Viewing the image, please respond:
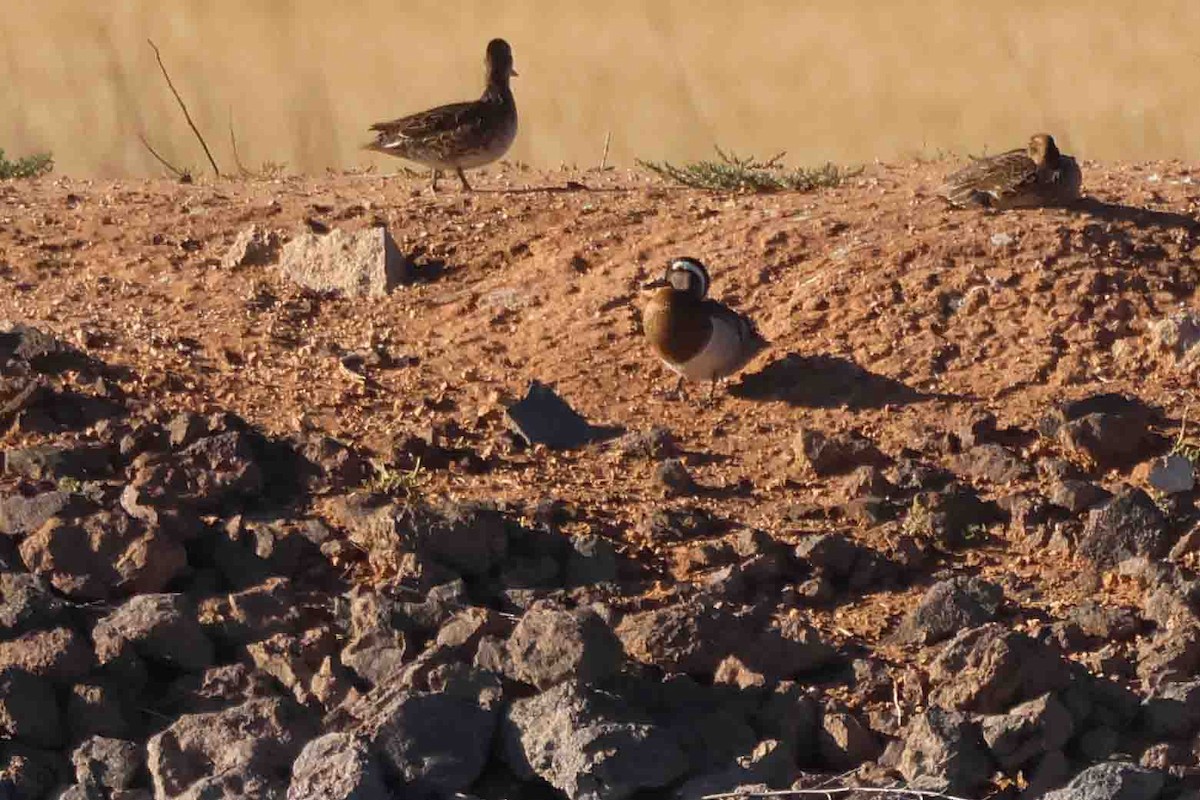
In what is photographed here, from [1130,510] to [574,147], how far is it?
938 centimetres

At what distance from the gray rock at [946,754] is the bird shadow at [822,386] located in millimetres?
2547

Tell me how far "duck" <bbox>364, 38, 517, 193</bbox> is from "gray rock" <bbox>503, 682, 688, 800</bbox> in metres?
5.49

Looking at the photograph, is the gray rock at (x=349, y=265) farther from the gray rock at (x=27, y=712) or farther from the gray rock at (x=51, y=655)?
the gray rock at (x=27, y=712)

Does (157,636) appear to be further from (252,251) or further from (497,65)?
(497,65)

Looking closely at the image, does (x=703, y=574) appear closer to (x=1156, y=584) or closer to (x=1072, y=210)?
(x=1156, y=584)

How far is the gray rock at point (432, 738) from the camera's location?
21.7 ft

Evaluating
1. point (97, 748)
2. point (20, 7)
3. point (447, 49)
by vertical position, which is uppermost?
point (20, 7)

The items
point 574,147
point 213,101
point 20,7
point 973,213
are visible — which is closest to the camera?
point 973,213

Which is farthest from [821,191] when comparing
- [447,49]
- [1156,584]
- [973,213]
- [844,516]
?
[447,49]

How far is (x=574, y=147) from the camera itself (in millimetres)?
16812

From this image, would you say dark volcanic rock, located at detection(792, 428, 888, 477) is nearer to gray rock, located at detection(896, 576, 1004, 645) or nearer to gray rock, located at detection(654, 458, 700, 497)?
gray rock, located at detection(654, 458, 700, 497)

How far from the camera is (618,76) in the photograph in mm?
21609

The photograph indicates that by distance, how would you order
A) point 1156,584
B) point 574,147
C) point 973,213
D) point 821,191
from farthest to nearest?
point 574,147, point 821,191, point 973,213, point 1156,584

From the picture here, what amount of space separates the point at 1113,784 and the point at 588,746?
154cm
